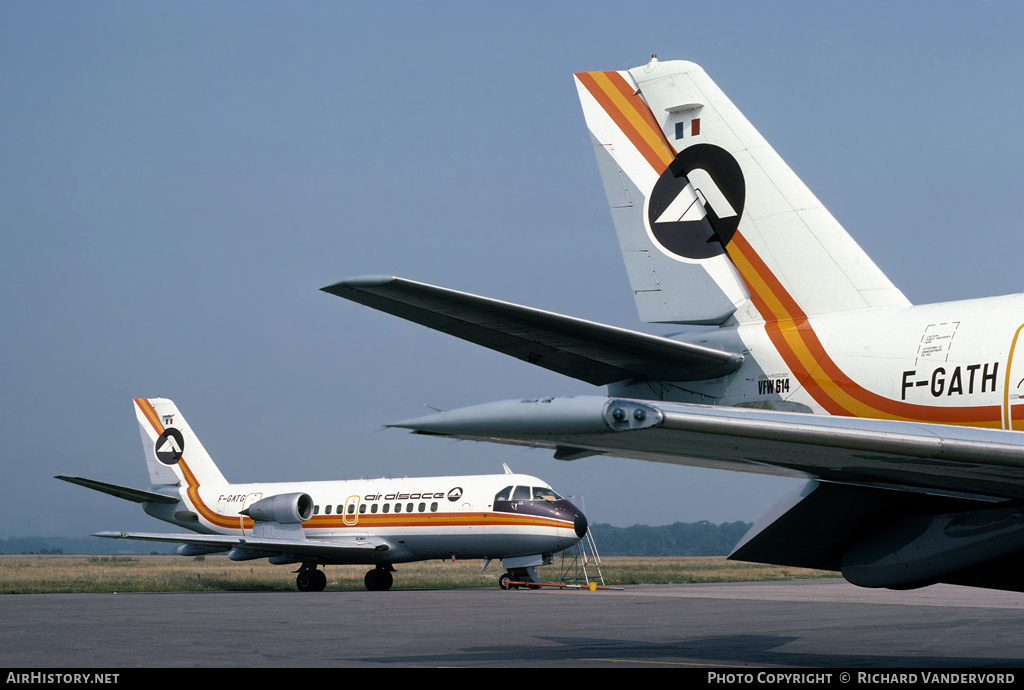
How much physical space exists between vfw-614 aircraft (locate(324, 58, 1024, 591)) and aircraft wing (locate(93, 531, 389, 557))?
19.7 m

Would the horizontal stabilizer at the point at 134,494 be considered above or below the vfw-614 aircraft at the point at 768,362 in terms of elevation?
below

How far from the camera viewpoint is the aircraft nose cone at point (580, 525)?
2497cm

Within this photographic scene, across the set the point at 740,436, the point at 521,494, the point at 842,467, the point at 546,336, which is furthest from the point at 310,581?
the point at 740,436

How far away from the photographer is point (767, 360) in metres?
7.32

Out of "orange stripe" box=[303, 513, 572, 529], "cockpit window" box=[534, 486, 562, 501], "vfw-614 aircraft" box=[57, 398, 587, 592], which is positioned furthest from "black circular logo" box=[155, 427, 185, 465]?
"cockpit window" box=[534, 486, 562, 501]

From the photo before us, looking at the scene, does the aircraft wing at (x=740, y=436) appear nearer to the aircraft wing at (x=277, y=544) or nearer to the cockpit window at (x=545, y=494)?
the cockpit window at (x=545, y=494)

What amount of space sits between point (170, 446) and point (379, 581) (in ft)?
33.1

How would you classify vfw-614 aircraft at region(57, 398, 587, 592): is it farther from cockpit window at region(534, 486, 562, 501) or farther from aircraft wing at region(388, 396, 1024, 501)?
aircraft wing at region(388, 396, 1024, 501)

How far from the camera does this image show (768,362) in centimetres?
730

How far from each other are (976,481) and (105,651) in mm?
8697

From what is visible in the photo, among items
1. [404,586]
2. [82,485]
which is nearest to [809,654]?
[404,586]

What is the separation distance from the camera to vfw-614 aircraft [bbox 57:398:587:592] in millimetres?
25281

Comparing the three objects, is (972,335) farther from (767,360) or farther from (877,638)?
(877,638)

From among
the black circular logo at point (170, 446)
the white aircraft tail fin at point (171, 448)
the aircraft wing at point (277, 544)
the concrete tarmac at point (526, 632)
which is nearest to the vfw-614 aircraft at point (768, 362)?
the concrete tarmac at point (526, 632)
